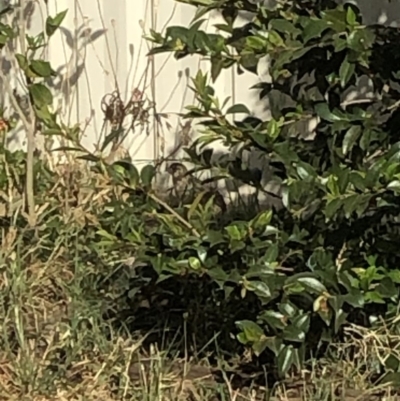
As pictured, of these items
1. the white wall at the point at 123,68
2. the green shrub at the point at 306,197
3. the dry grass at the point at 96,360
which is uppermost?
the white wall at the point at 123,68

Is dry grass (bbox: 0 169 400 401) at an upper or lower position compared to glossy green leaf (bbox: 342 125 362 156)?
lower

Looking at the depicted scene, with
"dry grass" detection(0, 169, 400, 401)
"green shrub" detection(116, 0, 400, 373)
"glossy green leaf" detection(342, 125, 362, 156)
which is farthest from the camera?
"dry grass" detection(0, 169, 400, 401)

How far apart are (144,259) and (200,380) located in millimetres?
395

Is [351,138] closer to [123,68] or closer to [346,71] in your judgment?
[346,71]

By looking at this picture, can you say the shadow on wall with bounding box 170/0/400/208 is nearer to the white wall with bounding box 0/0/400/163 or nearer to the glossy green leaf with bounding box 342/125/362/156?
the white wall with bounding box 0/0/400/163

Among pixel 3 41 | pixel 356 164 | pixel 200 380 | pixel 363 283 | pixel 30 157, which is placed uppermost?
pixel 3 41

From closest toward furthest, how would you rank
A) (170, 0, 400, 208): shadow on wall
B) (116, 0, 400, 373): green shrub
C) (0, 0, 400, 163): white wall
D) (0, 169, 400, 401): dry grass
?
1. (116, 0, 400, 373): green shrub
2. (0, 169, 400, 401): dry grass
3. (170, 0, 400, 208): shadow on wall
4. (0, 0, 400, 163): white wall

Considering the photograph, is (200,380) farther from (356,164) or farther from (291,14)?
(291,14)

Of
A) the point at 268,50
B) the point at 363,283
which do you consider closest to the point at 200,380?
the point at 363,283

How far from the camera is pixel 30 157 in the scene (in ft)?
14.8

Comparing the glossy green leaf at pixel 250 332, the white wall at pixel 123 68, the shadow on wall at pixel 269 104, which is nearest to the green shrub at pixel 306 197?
the glossy green leaf at pixel 250 332

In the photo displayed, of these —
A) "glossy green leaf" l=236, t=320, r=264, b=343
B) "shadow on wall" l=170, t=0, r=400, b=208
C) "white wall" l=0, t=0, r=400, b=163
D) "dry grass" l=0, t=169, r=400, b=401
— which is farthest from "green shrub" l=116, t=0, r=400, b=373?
"white wall" l=0, t=0, r=400, b=163

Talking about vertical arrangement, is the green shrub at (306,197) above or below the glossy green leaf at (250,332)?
above

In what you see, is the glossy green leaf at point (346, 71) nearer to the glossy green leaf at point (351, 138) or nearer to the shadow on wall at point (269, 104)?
the glossy green leaf at point (351, 138)
